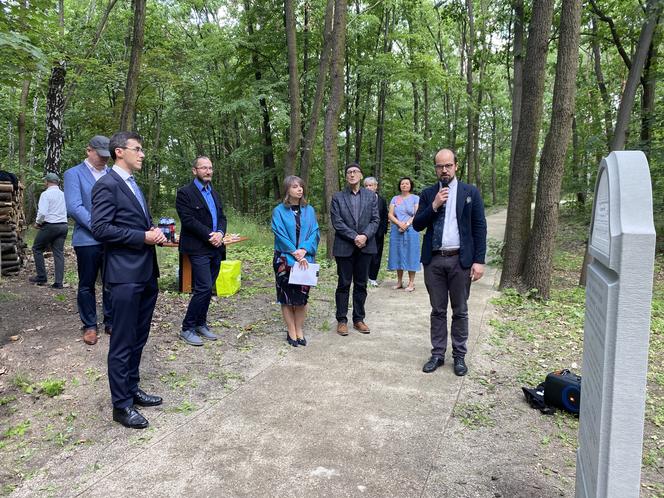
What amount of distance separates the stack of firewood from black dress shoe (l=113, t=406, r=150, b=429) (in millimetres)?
6822

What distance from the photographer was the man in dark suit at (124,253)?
128 inches

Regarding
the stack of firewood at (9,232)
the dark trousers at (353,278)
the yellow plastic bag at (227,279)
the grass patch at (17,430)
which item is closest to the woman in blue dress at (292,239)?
the dark trousers at (353,278)

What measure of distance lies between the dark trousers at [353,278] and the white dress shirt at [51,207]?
16.2ft

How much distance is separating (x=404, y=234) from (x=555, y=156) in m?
2.66

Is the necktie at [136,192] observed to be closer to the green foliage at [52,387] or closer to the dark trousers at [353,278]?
the green foliage at [52,387]

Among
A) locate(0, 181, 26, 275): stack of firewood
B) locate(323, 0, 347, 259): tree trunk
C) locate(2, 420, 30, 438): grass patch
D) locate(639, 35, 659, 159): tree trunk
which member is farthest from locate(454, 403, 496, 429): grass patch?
locate(639, 35, 659, 159): tree trunk

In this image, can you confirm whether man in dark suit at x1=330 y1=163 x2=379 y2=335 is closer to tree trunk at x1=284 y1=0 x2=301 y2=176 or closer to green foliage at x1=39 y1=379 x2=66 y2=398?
green foliage at x1=39 y1=379 x2=66 y2=398

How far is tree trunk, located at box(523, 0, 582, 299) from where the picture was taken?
6.90m

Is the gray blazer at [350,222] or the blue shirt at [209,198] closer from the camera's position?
the blue shirt at [209,198]

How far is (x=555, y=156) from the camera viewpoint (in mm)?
7145

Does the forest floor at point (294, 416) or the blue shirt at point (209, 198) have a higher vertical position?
the blue shirt at point (209, 198)

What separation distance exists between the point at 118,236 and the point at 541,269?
6.47 m

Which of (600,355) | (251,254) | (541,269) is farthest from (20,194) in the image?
(600,355)

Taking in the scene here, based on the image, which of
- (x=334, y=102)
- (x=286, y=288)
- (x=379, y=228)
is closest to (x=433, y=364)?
(x=286, y=288)
